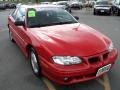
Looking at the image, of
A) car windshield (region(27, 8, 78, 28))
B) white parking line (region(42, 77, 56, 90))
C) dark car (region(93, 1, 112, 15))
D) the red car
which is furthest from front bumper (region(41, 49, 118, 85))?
dark car (region(93, 1, 112, 15))

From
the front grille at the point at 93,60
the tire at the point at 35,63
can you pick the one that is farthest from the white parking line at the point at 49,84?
the front grille at the point at 93,60

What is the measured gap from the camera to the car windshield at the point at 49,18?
599cm

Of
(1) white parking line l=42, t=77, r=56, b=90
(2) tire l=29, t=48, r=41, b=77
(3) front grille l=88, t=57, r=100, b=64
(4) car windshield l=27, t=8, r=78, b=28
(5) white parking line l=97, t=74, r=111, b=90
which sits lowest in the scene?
(5) white parking line l=97, t=74, r=111, b=90

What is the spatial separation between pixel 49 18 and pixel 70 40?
5.15 feet

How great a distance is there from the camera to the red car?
4.30 metres

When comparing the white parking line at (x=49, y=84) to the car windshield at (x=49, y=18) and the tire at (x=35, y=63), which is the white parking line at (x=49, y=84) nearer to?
the tire at (x=35, y=63)

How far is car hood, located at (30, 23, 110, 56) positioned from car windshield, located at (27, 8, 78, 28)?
321 mm

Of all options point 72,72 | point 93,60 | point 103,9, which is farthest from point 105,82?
point 103,9

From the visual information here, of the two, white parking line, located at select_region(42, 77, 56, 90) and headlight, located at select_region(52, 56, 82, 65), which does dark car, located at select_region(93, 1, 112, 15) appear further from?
headlight, located at select_region(52, 56, 82, 65)

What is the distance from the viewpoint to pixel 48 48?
15.1 ft

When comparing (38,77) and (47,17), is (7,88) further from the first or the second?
(47,17)

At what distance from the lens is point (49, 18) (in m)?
6.18

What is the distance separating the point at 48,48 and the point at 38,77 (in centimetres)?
101

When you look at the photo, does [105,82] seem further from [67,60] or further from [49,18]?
[49,18]
